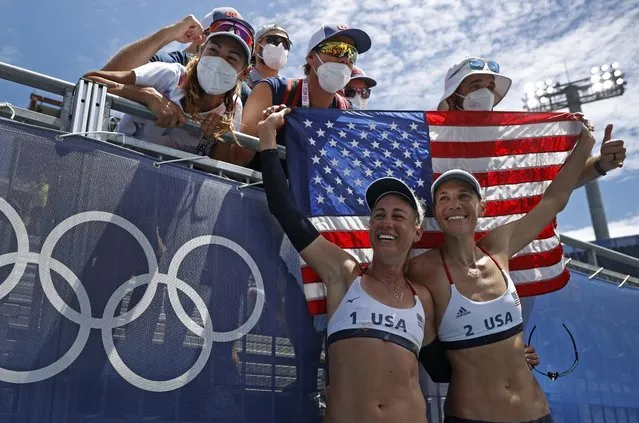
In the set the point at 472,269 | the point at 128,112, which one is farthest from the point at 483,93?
the point at 128,112

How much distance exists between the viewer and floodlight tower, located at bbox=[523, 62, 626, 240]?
34.6 m

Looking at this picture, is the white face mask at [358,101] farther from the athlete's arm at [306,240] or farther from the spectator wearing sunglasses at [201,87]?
the athlete's arm at [306,240]

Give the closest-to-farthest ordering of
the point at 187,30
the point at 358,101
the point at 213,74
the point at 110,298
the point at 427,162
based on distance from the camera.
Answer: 1. the point at 110,298
2. the point at 213,74
3. the point at 187,30
4. the point at 427,162
5. the point at 358,101

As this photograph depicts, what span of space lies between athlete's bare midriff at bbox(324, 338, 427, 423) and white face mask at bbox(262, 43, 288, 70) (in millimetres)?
3012

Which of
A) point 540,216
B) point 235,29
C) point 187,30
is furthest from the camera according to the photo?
point 540,216

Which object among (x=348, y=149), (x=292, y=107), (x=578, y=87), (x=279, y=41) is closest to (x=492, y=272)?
(x=348, y=149)

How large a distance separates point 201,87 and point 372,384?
2015 mm

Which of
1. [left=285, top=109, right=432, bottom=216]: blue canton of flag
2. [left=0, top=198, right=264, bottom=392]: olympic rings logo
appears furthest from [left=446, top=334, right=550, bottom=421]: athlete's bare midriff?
[left=0, top=198, right=264, bottom=392]: olympic rings logo

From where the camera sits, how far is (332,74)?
400 cm

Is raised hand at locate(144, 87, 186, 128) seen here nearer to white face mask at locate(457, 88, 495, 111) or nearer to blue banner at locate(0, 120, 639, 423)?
blue banner at locate(0, 120, 639, 423)

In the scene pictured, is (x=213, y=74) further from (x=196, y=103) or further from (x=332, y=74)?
(x=332, y=74)

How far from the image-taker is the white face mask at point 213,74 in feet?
11.0

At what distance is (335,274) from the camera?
3.25 m

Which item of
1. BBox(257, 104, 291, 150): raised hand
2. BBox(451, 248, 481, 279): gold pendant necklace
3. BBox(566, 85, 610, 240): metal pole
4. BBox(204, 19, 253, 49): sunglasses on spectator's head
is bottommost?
BBox(451, 248, 481, 279): gold pendant necklace
